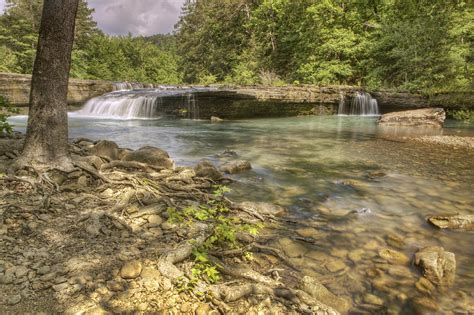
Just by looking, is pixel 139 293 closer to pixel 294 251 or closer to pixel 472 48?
pixel 294 251

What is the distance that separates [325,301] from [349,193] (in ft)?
11.3

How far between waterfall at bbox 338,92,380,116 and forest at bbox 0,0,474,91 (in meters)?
2.38

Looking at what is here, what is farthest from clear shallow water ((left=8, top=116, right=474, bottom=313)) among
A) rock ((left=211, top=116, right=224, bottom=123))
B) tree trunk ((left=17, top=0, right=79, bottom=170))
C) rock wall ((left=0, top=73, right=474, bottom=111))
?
rock wall ((left=0, top=73, right=474, bottom=111))

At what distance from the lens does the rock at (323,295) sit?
2.86 metres

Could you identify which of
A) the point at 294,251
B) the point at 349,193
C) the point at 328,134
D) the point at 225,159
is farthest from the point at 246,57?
the point at 294,251

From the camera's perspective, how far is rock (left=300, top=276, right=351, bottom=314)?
286cm

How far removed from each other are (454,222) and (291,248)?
2600 mm

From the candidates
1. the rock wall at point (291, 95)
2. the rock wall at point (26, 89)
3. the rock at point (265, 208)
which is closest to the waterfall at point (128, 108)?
the rock wall at point (26, 89)

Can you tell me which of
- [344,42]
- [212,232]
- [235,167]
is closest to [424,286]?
[212,232]

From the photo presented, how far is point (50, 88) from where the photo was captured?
4.20m

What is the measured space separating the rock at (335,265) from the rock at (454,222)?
6.49 ft

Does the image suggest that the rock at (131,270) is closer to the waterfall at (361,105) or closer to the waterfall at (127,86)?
the waterfall at (127,86)

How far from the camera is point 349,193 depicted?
599 cm

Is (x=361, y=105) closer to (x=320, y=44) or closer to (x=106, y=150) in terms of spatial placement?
(x=320, y=44)
